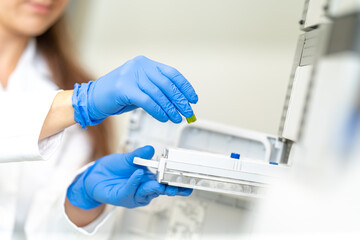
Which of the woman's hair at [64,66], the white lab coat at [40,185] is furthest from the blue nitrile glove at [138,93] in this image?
the woman's hair at [64,66]

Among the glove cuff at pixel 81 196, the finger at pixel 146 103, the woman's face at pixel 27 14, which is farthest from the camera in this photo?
the woman's face at pixel 27 14

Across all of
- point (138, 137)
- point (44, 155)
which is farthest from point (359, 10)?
point (138, 137)

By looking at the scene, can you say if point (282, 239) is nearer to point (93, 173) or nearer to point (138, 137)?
point (93, 173)

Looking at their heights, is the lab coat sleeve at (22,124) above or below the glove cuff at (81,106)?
below

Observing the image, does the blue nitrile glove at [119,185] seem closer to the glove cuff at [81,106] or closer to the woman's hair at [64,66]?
the glove cuff at [81,106]

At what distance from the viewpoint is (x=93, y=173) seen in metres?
1.06

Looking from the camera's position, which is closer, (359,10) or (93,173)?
(359,10)

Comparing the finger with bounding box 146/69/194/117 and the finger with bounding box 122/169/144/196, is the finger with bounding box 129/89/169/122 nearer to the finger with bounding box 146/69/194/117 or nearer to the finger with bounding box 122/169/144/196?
the finger with bounding box 146/69/194/117

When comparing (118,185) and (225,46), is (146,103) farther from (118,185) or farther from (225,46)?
(225,46)

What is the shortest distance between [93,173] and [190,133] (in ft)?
1.17

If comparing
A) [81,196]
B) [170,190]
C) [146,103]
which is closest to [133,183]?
[170,190]

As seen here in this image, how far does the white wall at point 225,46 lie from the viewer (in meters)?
1.42

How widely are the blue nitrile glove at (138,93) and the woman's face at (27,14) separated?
0.61 meters

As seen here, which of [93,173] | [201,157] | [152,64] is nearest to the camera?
[201,157]
